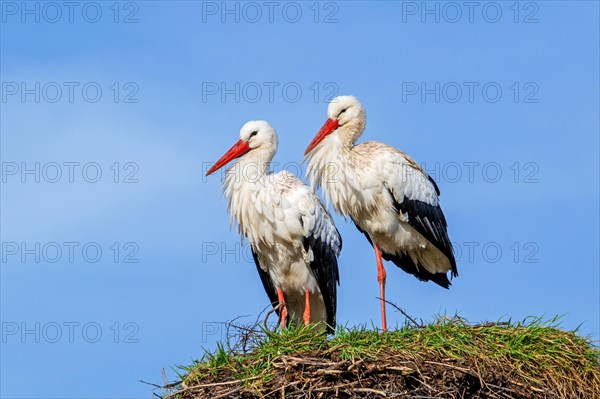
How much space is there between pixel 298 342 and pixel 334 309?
208 cm

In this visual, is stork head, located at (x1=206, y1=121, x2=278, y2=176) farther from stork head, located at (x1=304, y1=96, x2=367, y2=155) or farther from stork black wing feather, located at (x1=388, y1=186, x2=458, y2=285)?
stork black wing feather, located at (x1=388, y1=186, x2=458, y2=285)

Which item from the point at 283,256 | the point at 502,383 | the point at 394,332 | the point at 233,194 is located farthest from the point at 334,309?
the point at 502,383

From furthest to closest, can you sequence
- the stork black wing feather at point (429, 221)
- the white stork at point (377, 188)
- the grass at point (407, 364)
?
the stork black wing feather at point (429, 221) → the white stork at point (377, 188) → the grass at point (407, 364)

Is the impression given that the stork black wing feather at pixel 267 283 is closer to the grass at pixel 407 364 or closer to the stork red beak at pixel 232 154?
the stork red beak at pixel 232 154

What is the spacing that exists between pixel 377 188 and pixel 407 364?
8.93 ft

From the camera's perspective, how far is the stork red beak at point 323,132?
10.0 m

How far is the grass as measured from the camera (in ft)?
23.7

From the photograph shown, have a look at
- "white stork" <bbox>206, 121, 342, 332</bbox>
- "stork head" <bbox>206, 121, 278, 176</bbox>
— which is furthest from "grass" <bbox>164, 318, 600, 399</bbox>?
"stork head" <bbox>206, 121, 278, 176</bbox>

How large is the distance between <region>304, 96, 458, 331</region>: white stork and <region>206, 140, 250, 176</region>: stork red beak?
0.62m

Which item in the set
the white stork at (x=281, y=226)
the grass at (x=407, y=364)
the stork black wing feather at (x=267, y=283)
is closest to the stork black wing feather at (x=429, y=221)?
the white stork at (x=281, y=226)

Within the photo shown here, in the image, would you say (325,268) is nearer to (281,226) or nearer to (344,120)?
(281,226)

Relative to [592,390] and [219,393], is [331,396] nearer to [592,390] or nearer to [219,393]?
[219,393]

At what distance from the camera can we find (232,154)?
9.75 metres

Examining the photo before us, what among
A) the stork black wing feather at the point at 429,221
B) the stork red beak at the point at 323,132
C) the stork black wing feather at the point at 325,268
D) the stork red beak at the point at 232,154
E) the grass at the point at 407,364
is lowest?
the grass at the point at 407,364
